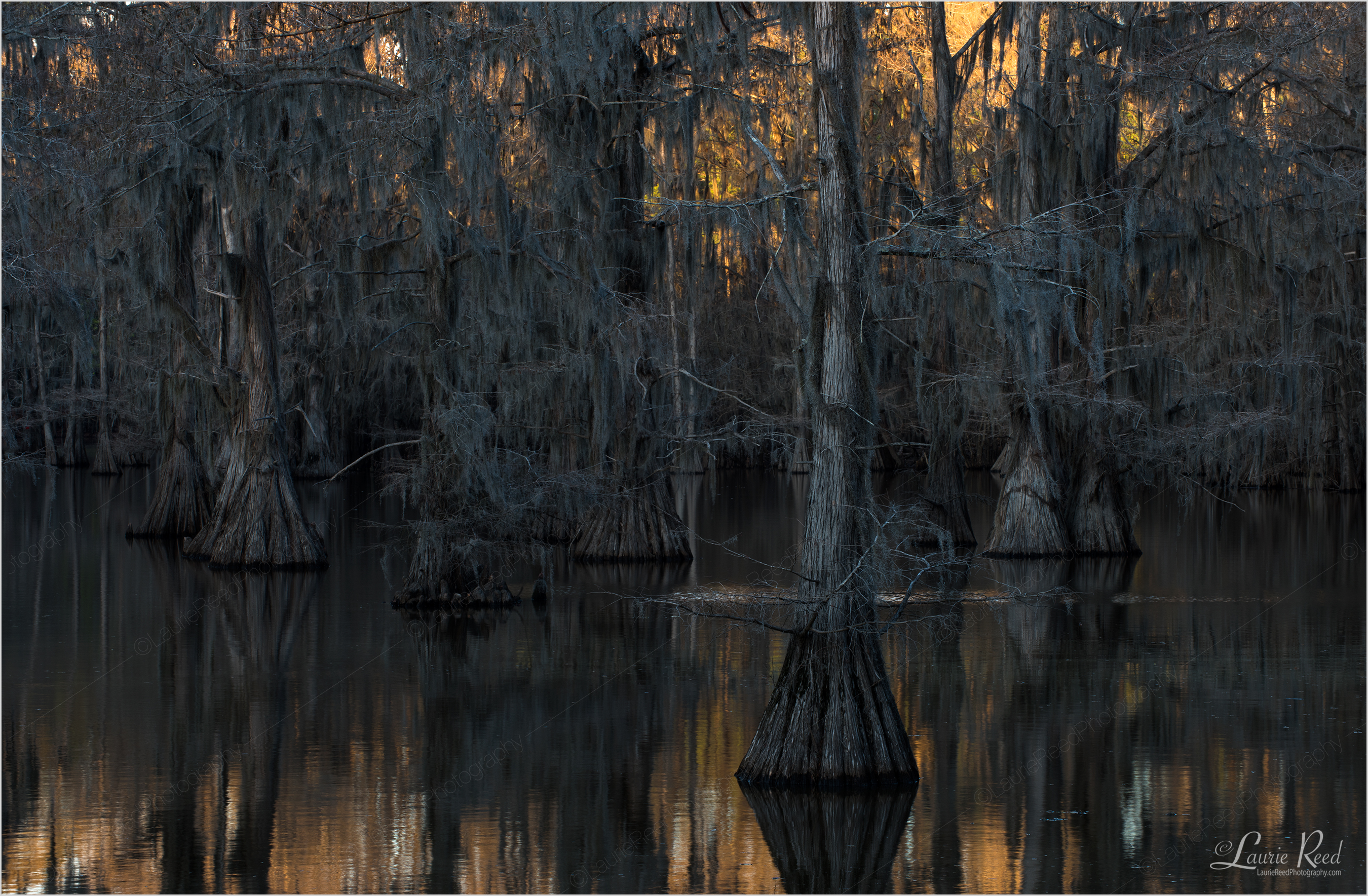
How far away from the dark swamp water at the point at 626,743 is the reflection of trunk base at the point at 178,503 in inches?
189

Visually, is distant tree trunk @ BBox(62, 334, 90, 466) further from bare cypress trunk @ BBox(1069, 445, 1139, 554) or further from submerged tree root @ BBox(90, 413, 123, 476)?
bare cypress trunk @ BBox(1069, 445, 1139, 554)

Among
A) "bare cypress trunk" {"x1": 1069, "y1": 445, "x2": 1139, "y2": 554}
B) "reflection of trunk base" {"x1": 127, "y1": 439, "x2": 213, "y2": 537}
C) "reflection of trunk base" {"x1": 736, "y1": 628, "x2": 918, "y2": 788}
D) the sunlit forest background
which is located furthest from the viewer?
"reflection of trunk base" {"x1": 127, "y1": 439, "x2": 213, "y2": 537}

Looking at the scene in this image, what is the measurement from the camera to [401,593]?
1709 cm

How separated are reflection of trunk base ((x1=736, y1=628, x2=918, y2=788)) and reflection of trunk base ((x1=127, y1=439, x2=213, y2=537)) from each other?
683 inches

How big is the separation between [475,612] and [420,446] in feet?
6.22

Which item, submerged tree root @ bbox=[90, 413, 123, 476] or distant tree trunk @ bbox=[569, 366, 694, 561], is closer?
distant tree trunk @ bbox=[569, 366, 694, 561]

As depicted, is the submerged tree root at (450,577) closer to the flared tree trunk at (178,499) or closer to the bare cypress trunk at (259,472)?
the bare cypress trunk at (259,472)

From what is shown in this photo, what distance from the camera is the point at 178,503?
2470cm

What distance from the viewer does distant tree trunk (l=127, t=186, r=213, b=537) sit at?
906 inches

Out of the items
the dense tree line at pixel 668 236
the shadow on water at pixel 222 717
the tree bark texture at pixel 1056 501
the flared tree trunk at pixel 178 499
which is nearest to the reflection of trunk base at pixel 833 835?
the dense tree line at pixel 668 236

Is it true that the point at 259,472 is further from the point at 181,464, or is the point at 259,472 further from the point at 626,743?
the point at 626,743

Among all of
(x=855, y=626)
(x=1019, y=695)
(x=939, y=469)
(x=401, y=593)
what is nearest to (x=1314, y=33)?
(x=939, y=469)

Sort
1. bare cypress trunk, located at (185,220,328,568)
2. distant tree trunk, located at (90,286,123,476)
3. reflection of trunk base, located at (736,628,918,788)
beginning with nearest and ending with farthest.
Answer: reflection of trunk base, located at (736,628,918,788) → bare cypress trunk, located at (185,220,328,568) → distant tree trunk, located at (90,286,123,476)

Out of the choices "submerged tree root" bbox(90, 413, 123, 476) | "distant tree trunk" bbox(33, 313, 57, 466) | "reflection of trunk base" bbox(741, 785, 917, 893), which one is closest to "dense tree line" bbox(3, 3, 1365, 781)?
"reflection of trunk base" bbox(741, 785, 917, 893)
